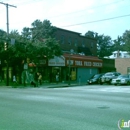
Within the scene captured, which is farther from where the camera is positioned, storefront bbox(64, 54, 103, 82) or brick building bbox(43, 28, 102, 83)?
storefront bbox(64, 54, 103, 82)

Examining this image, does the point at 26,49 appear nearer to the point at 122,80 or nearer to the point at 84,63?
the point at 122,80

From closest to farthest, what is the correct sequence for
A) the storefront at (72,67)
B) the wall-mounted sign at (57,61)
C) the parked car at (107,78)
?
the parked car at (107,78) < the wall-mounted sign at (57,61) < the storefront at (72,67)

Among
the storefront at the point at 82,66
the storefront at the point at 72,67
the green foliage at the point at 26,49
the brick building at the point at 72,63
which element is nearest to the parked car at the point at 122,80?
the brick building at the point at 72,63

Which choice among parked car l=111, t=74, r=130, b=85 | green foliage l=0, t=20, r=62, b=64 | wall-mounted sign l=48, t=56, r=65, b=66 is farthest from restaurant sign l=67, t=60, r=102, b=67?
parked car l=111, t=74, r=130, b=85

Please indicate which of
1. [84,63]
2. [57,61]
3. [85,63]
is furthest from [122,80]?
[85,63]

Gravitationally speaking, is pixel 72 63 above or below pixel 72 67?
above

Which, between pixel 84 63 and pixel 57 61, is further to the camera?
pixel 84 63

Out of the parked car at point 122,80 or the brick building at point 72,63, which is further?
the brick building at point 72,63

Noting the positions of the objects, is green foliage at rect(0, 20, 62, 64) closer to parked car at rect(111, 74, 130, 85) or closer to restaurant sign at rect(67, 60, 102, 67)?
restaurant sign at rect(67, 60, 102, 67)

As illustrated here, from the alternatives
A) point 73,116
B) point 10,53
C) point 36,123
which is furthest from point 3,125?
point 10,53

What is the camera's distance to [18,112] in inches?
451

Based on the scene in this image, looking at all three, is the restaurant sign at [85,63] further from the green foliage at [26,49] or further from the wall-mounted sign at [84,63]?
the green foliage at [26,49]

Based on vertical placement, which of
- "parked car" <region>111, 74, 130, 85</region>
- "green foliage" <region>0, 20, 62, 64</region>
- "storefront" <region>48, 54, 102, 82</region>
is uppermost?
"green foliage" <region>0, 20, 62, 64</region>

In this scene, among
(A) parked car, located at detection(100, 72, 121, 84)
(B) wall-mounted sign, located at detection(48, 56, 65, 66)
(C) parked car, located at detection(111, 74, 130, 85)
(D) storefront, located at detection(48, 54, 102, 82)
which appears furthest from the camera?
(D) storefront, located at detection(48, 54, 102, 82)
